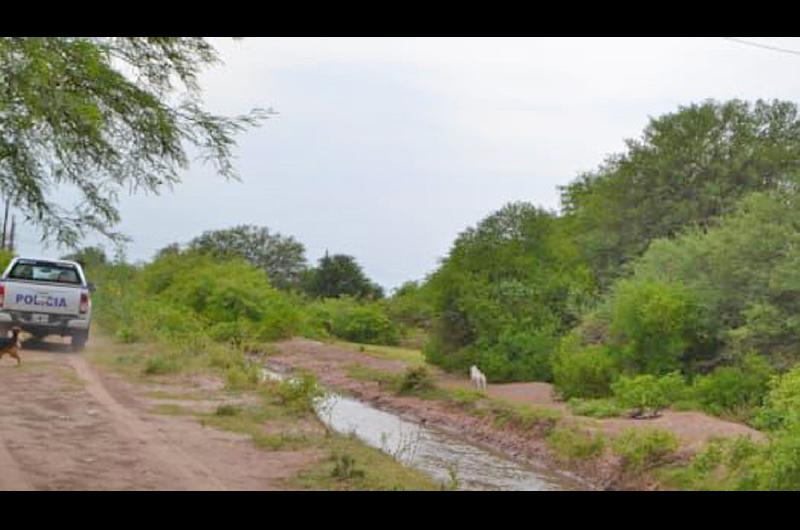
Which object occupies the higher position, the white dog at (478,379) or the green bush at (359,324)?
the green bush at (359,324)

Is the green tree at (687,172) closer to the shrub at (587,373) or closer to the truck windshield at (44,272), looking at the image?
the shrub at (587,373)

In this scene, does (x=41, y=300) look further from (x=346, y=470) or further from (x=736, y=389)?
(x=736, y=389)

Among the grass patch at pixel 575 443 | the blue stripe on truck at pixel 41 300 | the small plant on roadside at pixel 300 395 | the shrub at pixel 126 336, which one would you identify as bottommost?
the grass patch at pixel 575 443

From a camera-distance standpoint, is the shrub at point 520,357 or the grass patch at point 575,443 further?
the shrub at point 520,357

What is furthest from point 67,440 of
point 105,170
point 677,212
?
point 677,212

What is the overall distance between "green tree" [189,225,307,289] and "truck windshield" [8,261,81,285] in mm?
60224

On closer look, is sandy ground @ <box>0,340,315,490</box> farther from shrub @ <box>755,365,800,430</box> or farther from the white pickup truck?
shrub @ <box>755,365,800,430</box>

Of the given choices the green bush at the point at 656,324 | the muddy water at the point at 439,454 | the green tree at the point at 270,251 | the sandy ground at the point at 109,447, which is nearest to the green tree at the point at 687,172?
the green bush at the point at 656,324

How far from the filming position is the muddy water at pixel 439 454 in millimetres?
17109

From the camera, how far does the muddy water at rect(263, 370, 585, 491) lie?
56.1 feet

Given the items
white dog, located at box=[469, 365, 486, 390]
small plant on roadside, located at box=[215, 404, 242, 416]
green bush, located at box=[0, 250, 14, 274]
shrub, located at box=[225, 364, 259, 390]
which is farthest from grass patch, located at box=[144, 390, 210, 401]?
green bush, located at box=[0, 250, 14, 274]

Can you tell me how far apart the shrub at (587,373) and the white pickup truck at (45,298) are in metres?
13.9

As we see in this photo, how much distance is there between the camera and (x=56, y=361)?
61.8 feet
